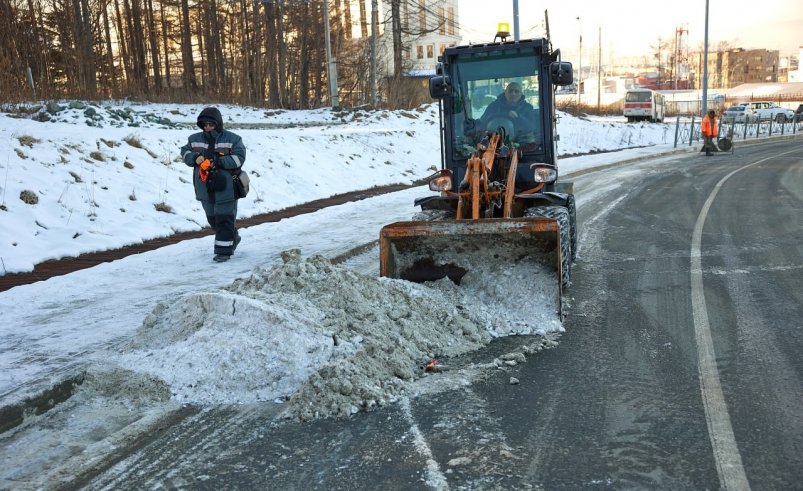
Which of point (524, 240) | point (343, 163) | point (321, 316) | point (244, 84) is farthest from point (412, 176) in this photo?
point (244, 84)

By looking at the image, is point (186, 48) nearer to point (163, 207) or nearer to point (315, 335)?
point (163, 207)

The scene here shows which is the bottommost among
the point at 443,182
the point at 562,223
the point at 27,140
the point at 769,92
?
the point at 562,223

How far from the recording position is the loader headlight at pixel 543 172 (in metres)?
7.86

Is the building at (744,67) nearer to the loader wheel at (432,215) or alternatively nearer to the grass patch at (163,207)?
the grass patch at (163,207)

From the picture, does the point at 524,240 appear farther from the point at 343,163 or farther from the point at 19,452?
the point at 343,163

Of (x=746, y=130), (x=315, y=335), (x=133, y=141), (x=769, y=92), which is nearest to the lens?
(x=315, y=335)

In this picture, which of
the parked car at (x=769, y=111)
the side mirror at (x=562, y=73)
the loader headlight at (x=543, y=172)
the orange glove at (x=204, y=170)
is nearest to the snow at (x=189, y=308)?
the orange glove at (x=204, y=170)

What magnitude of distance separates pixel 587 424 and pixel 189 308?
306 centimetres

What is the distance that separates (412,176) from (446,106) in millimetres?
12077

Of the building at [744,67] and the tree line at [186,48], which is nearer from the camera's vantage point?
the tree line at [186,48]

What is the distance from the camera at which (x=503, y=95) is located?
26.9ft

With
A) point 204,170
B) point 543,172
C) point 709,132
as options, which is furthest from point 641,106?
point 204,170

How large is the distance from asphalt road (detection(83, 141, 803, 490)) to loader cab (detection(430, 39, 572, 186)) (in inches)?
83.6

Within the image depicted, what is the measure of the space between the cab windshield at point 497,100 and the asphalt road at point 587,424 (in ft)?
7.23
